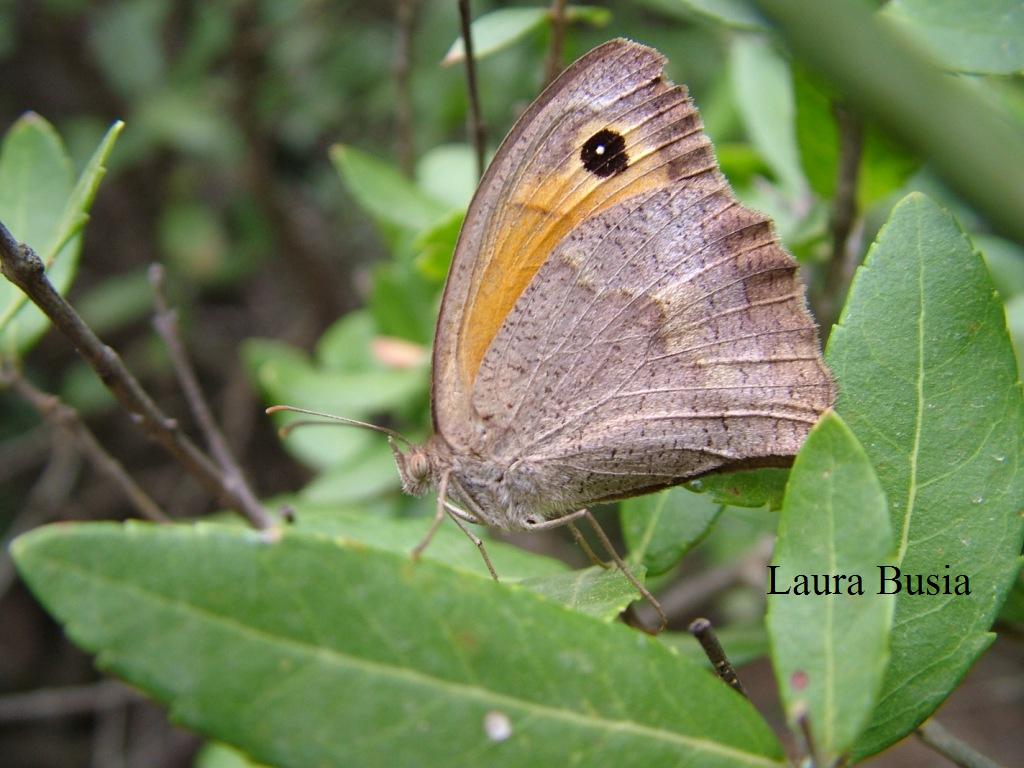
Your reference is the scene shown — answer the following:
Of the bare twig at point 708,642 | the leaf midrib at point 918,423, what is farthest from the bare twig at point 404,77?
the bare twig at point 708,642

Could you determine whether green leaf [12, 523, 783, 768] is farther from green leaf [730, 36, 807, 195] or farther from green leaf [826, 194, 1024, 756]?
green leaf [730, 36, 807, 195]

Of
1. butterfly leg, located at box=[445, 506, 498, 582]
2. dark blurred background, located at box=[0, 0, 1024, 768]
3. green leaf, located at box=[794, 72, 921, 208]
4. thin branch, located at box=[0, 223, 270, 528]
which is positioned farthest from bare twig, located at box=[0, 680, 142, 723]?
Result: green leaf, located at box=[794, 72, 921, 208]

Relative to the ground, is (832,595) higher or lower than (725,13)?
lower

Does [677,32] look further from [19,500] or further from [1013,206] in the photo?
[19,500]

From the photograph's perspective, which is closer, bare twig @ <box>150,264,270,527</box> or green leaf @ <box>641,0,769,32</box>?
green leaf @ <box>641,0,769,32</box>

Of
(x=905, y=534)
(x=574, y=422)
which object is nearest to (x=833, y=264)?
(x=574, y=422)

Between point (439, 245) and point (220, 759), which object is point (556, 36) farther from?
point (220, 759)

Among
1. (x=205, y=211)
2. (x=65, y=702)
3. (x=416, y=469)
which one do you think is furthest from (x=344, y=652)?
(x=205, y=211)

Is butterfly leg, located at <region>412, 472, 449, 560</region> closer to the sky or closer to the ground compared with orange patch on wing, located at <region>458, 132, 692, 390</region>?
closer to the ground
